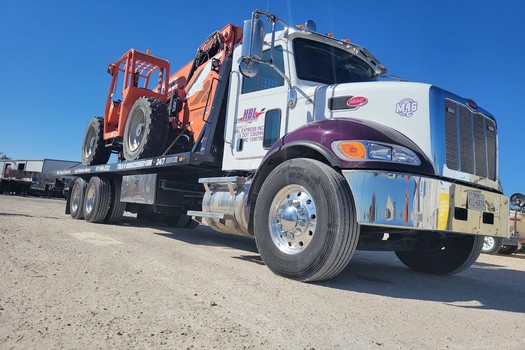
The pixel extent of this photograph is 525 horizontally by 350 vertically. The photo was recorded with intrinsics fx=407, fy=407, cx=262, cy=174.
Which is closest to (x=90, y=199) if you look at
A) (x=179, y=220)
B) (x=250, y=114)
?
(x=179, y=220)

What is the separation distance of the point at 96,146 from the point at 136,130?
238 centimetres

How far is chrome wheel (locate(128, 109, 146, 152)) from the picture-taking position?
25.2ft

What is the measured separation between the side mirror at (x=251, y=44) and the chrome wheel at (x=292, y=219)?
1447 mm

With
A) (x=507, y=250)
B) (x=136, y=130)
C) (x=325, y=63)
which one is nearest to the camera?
(x=325, y=63)

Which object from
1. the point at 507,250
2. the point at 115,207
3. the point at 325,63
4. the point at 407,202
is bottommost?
the point at 507,250

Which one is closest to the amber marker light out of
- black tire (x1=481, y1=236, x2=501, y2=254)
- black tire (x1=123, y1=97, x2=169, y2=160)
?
black tire (x1=123, y1=97, x2=169, y2=160)

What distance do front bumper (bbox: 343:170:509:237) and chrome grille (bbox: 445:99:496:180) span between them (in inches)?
19.9

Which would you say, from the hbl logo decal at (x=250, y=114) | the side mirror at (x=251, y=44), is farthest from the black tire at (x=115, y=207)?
the side mirror at (x=251, y=44)

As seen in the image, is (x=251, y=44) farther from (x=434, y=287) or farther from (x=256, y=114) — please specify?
(x=434, y=287)

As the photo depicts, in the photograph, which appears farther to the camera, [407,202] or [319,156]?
[319,156]

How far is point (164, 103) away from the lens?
25.0ft

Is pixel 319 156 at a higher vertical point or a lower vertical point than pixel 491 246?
higher

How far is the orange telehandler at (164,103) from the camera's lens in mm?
6770

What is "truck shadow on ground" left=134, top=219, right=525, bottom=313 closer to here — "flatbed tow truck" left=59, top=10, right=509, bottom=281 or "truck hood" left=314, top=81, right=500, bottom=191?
"flatbed tow truck" left=59, top=10, right=509, bottom=281
